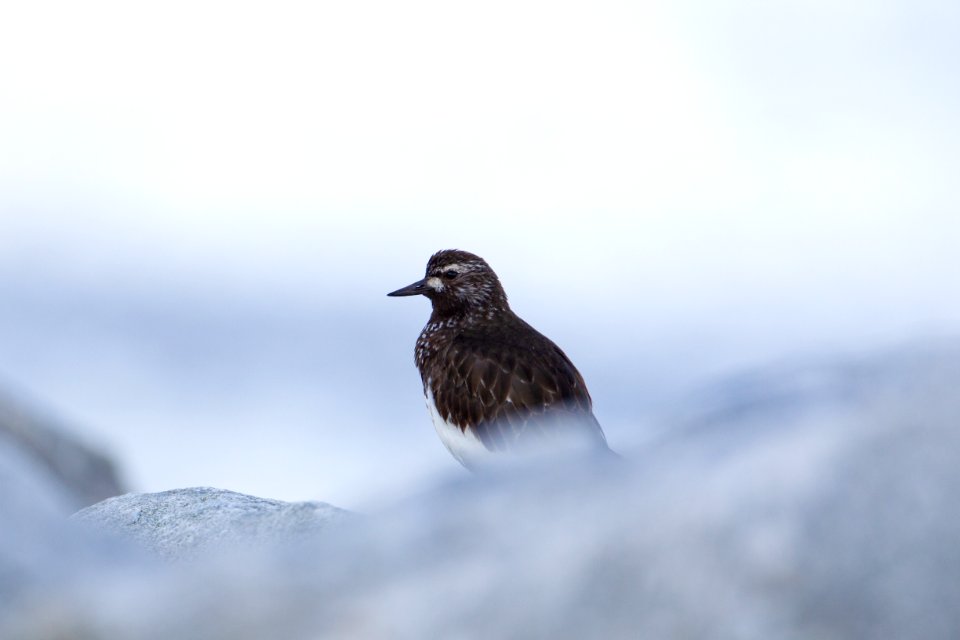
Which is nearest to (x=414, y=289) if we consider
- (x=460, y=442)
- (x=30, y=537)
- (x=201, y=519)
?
(x=460, y=442)

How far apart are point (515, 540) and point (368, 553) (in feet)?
1.13

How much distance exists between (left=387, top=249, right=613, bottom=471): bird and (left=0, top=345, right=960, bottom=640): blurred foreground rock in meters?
4.56

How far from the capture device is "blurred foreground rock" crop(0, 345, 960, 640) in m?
2.44

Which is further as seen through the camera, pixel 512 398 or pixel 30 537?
pixel 512 398

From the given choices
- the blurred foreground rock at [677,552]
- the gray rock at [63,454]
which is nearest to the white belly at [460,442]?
the gray rock at [63,454]

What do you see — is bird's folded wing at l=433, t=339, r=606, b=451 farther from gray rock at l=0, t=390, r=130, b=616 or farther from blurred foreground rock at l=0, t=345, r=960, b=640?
blurred foreground rock at l=0, t=345, r=960, b=640

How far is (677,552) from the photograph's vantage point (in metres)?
2.49

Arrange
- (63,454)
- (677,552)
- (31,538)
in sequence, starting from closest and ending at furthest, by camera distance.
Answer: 1. (677,552)
2. (31,538)
3. (63,454)

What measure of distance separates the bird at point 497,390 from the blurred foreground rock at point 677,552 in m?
4.56

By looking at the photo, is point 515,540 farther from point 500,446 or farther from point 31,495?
point 500,446

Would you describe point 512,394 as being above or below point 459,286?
below

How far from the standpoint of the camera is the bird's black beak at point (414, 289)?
968 cm

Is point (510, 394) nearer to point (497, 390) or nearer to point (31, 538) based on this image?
point (497, 390)

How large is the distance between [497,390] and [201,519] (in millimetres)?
2766
